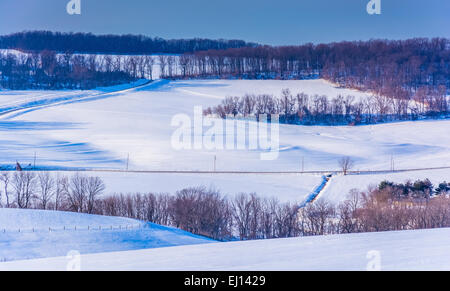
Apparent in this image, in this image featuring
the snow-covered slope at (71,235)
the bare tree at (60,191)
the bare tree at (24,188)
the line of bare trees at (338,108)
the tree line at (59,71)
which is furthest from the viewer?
the tree line at (59,71)

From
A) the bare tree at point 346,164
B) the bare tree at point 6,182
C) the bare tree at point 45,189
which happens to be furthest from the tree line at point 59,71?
the bare tree at point 346,164

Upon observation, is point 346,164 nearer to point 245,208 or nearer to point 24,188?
point 245,208

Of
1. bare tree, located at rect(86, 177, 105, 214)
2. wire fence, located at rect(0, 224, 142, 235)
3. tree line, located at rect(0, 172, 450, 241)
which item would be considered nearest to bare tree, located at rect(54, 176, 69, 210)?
tree line, located at rect(0, 172, 450, 241)

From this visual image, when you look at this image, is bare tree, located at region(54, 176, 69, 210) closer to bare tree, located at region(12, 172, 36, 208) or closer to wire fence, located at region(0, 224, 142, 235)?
bare tree, located at region(12, 172, 36, 208)

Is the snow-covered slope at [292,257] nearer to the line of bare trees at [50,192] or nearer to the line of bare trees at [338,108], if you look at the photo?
the line of bare trees at [50,192]

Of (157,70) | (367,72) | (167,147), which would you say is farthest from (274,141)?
(157,70)

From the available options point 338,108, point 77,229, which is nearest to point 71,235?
point 77,229
